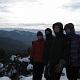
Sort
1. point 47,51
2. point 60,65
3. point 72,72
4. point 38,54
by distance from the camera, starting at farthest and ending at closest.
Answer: point 38,54, point 47,51, point 72,72, point 60,65

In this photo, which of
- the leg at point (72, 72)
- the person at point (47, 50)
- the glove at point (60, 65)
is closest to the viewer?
the glove at point (60, 65)

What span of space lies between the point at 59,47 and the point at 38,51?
1.83 m

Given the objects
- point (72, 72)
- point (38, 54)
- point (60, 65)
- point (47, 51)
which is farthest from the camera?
point (38, 54)

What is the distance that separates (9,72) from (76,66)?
7.95 meters

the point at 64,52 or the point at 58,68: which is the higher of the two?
the point at 64,52

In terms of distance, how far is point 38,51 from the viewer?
27.9ft

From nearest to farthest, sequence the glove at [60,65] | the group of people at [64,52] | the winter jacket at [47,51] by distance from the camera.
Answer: the glove at [60,65] < the group of people at [64,52] < the winter jacket at [47,51]

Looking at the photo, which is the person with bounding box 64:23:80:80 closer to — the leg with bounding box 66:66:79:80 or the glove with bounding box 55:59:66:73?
the leg with bounding box 66:66:79:80

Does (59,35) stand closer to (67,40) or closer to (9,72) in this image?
(67,40)

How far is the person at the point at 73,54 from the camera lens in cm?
673

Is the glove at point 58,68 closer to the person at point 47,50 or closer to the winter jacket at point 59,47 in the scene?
the winter jacket at point 59,47

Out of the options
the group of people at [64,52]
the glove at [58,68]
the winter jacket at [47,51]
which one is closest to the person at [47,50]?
the winter jacket at [47,51]

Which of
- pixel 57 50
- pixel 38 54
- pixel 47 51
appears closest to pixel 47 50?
pixel 47 51

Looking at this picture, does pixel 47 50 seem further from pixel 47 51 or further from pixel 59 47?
pixel 59 47
